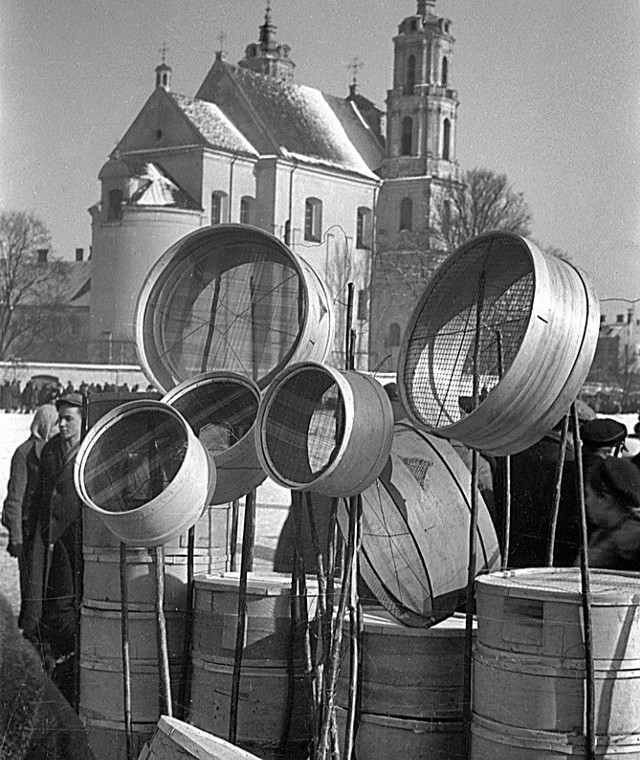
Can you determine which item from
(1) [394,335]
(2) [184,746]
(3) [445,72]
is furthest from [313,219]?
(2) [184,746]

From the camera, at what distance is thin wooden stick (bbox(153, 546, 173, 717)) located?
2.61m

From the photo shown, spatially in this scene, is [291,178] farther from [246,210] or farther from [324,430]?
[324,430]

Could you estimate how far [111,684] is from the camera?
2822 mm

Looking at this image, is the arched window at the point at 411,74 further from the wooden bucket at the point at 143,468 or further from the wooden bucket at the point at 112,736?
the wooden bucket at the point at 112,736

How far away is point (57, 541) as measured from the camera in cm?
362

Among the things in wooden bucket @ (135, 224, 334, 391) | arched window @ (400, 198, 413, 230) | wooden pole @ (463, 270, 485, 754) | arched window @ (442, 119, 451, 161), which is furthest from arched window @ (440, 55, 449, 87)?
wooden pole @ (463, 270, 485, 754)

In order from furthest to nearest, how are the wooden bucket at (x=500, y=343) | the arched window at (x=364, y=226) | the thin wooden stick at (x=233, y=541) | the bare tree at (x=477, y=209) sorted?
the arched window at (x=364, y=226), the thin wooden stick at (x=233, y=541), the bare tree at (x=477, y=209), the wooden bucket at (x=500, y=343)

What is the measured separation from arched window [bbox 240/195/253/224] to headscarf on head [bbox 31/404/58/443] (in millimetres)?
1007

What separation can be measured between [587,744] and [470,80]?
1.57 metres

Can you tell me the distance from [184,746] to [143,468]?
59 centimetres

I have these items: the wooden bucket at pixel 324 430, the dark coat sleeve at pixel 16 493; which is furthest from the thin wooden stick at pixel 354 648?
the dark coat sleeve at pixel 16 493

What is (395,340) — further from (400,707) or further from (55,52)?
(55,52)

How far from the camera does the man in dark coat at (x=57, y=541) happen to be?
11.1ft

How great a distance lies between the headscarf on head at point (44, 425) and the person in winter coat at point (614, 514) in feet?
5.57
